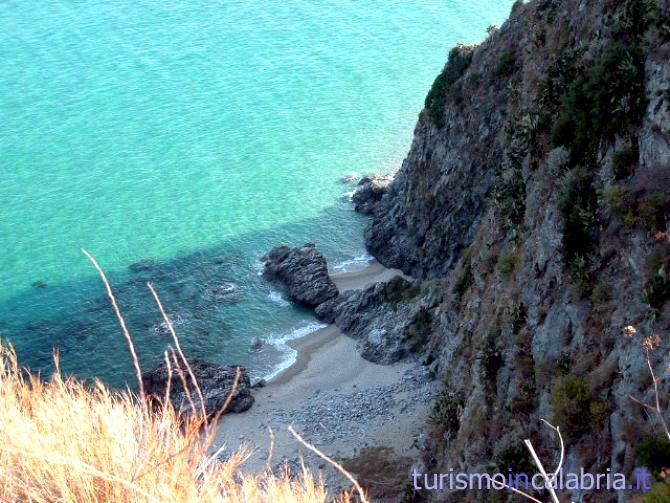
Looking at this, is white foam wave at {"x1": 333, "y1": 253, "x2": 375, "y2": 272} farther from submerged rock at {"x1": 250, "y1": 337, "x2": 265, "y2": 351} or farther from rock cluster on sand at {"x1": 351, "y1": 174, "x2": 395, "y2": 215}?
submerged rock at {"x1": 250, "y1": 337, "x2": 265, "y2": 351}

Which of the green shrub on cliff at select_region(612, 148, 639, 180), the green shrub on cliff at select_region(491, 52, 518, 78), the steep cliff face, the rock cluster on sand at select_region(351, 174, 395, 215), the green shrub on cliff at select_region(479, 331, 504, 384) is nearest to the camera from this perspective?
the steep cliff face

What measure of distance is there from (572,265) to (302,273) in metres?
31.7

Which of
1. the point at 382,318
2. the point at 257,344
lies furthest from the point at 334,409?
the point at 257,344

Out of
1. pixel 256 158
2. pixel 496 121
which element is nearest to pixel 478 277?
pixel 496 121

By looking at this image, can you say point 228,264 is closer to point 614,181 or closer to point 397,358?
point 397,358

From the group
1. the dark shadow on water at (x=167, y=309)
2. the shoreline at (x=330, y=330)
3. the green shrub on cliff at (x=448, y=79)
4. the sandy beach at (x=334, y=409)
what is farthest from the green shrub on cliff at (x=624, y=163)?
the dark shadow on water at (x=167, y=309)

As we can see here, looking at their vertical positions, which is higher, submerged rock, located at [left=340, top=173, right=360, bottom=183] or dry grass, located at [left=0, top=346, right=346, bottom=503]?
submerged rock, located at [left=340, top=173, right=360, bottom=183]

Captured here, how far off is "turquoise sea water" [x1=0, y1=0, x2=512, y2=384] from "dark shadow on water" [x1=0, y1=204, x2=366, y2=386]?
0.48 feet

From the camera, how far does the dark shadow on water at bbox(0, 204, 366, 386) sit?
159 ft

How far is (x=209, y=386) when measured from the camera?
44.1 metres

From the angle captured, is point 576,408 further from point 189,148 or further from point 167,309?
point 189,148

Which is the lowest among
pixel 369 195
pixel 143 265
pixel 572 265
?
pixel 143 265

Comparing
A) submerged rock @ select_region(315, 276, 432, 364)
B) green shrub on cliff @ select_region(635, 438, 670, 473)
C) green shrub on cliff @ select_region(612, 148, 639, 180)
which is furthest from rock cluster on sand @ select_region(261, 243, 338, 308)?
green shrub on cliff @ select_region(635, 438, 670, 473)

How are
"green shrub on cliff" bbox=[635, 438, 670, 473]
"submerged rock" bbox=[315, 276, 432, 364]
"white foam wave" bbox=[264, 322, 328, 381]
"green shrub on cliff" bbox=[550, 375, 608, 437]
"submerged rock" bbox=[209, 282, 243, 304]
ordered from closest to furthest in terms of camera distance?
"green shrub on cliff" bbox=[635, 438, 670, 473] < "green shrub on cliff" bbox=[550, 375, 608, 437] < "submerged rock" bbox=[315, 276, 432, 364] < "white foam wave" bbox=[264, 322, 328, 381] < "submerged rock" bbox=[209, 282, 243, 304]
